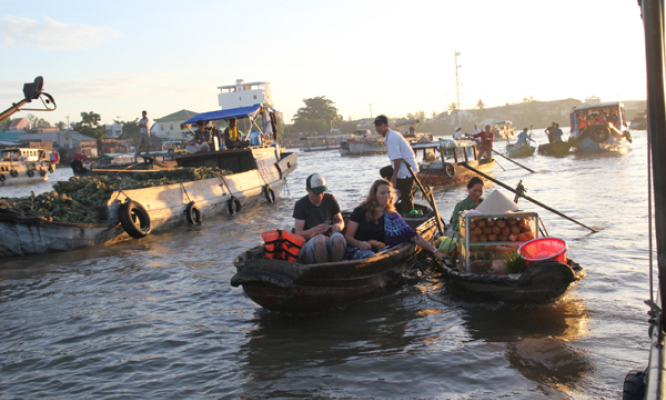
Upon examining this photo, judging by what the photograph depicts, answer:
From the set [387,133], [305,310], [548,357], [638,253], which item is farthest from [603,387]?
[387,133]

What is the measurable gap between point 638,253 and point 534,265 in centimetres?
393

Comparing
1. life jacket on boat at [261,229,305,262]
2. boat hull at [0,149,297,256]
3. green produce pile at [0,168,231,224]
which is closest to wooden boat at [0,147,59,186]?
boat hull at [0,149,297,256]

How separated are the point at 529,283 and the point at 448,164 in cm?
1416

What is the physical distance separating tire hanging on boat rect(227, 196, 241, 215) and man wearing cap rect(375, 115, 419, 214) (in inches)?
282

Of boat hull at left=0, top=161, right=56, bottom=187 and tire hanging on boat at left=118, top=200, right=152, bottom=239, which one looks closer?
tire hanging on boat at left=118, top=200, right=152, bottom=239

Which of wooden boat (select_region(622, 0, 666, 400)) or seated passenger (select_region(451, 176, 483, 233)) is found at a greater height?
wooden boat (select_region(622, 0, 666, 400))

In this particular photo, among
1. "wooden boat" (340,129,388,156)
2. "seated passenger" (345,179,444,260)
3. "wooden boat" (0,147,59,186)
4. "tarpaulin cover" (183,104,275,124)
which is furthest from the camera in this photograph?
"wooden boat" (340,129,388,156)

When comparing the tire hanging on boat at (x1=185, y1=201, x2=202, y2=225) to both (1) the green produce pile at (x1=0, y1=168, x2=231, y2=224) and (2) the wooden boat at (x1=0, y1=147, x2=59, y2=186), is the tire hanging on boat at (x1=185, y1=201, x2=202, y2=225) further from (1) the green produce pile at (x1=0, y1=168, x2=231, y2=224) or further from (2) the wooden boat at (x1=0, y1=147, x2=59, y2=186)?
(2) the wooden boat at (x1=0, y1=147, x2=59, y2=186)

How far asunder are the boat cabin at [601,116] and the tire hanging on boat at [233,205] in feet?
74.6

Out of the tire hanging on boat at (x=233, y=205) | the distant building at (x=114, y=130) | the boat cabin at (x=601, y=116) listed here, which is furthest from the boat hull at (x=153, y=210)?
the distant building at (x=114, y=130)

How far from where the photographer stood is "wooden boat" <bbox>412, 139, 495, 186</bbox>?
19391mm

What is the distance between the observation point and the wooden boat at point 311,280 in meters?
5.37

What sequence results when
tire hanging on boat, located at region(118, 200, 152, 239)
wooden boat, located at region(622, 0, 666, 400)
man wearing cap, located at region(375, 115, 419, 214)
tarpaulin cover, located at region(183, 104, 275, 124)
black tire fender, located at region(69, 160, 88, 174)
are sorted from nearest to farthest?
wooden boat, located at region(622, 0, 666, 400) < man wearing cap, located at region(375, 115, 419, 214) < tire hanging on boat, located at region(118, 200, 152, 239) < black tire fender, located at region(69, 160, 88, 174) < tarpaulin cover, located at region(183, 104, 275, 124)

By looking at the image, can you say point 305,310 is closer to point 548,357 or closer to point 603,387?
point 548,357
